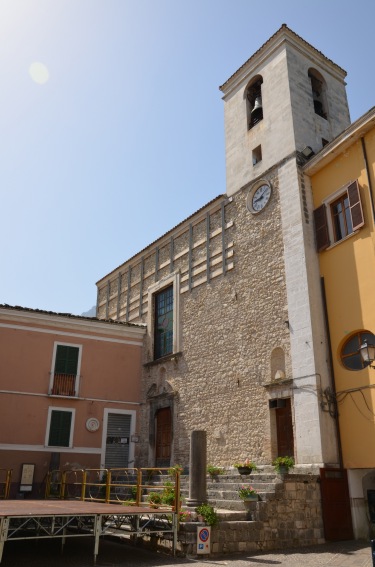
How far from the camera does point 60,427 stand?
16672mm

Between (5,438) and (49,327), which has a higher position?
(49,327)

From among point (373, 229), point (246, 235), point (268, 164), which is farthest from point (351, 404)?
point (268, 164)

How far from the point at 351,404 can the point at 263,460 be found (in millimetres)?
2920

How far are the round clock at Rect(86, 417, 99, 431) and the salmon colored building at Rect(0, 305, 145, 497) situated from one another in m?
0.03

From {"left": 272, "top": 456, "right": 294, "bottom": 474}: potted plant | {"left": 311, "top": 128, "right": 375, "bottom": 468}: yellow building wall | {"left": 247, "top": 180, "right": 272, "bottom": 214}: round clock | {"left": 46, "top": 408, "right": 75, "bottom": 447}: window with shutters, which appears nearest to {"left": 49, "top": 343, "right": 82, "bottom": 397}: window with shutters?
{"left": 46, "top": 408, "right": 75, "bottom": 447}: window with shutters

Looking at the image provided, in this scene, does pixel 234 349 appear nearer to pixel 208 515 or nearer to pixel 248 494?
pixel 248 494

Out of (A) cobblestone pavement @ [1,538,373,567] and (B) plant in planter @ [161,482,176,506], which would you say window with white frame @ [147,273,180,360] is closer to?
(B) plant in planter @ [161,482,176,506]

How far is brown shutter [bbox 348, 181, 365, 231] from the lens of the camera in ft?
40.1

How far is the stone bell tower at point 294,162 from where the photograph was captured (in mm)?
12062

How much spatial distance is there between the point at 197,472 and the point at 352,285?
5.74 m

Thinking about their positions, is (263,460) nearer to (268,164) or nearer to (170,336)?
(170,336)

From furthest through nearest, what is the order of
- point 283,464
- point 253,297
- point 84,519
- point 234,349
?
point 234,349 → point 253,297 → point 283,464 → point 84,519

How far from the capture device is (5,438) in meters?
15.6

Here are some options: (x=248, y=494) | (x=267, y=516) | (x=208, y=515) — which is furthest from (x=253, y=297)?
(x=208, y=515)
